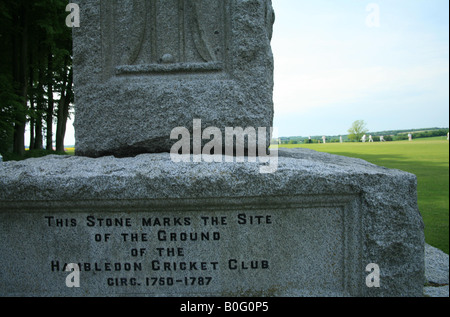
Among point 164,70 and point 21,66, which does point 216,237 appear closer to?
point 164,70

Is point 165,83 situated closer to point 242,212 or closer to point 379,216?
point 242,212

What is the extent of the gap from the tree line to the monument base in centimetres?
612

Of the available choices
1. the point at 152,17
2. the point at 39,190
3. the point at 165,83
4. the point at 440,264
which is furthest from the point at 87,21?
the point at 440,264

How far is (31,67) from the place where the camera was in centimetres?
1064

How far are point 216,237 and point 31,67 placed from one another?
1121 centimetres

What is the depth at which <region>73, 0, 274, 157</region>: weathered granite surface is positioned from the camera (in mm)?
2463

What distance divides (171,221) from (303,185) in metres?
0.88

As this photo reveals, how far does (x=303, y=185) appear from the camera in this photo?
2021 millimetres

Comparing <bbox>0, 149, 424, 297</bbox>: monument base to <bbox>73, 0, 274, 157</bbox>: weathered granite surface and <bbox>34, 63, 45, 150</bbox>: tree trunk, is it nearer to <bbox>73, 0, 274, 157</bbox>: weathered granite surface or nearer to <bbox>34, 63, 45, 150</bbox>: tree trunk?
<bbox>73, 0, 274, 157</bbox>: weathered granite surface

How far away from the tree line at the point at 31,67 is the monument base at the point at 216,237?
6118 millimetres

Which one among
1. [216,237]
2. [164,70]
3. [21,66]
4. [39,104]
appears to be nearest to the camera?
[216,237]

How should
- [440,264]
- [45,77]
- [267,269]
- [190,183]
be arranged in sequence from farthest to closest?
[45,77]
[440,264]
[267,269]
[190,183]

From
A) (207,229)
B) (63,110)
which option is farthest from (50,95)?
(207,229)

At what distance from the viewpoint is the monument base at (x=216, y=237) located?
6.78ft
